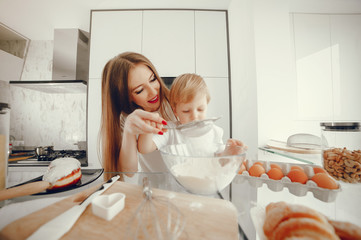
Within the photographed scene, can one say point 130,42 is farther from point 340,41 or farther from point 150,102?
point 340,41

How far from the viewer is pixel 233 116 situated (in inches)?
39.8

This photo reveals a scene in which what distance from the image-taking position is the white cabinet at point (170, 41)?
Answer: 39.9 inches

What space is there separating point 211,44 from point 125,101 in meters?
0.79

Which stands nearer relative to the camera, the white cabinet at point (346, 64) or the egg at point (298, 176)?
the egg at point (298, 176)

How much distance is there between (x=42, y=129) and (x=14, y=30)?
0.96m

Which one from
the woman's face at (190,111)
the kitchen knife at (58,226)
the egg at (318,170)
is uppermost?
the woman's face at (190,111)

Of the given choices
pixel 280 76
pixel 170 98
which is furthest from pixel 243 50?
pixel 170 98

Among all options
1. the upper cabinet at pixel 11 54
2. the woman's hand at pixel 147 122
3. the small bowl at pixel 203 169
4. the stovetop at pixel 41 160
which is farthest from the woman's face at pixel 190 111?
the upper cabinet at pixel 11 54

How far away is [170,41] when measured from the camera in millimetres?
1024

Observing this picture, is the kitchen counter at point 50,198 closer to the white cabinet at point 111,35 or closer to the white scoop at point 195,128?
the white scoop at point 195,128

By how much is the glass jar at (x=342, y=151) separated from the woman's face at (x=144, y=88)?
797mm

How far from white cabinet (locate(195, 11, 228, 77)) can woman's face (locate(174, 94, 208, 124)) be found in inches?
12.0

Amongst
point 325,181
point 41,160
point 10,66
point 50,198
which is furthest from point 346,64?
point 10,66

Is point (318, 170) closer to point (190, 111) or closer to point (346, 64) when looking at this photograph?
point (190, 111)
